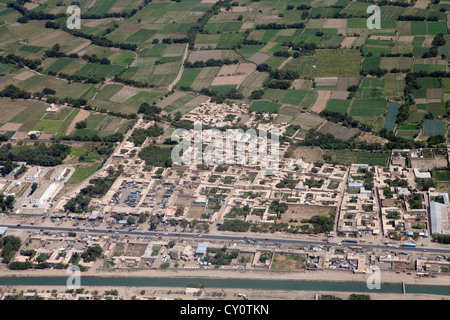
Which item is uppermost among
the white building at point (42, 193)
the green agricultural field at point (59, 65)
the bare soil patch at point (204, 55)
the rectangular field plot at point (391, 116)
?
the bare soil patch at point (204, 55)

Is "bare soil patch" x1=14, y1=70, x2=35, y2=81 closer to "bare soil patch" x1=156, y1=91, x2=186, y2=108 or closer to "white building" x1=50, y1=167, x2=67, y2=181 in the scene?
"bare soil patch" x1=156, y1=91, x2=186, y2=108

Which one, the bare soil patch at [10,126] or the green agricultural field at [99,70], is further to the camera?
the green agricultural field at [99,70]

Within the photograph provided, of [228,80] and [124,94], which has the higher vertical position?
[228,80]

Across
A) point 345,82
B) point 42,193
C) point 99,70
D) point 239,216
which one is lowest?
point 239,216

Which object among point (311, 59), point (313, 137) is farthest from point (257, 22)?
point (313, 137)

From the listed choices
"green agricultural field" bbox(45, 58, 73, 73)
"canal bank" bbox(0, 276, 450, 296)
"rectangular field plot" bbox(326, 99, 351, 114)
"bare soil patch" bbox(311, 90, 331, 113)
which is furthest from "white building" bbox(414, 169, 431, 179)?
"green agricultural field" bbox(45, 58, 73, 73)

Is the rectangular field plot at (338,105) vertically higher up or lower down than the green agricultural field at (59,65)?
lower down

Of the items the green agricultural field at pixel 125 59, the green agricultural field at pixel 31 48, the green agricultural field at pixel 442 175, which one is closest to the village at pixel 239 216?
the green agricultural field at pixel 442 175

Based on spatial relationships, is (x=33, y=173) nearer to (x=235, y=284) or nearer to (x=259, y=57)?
(x=235, y=284)

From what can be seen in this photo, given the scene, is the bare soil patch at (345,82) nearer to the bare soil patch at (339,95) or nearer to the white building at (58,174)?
the bare soil patch at (339,95)

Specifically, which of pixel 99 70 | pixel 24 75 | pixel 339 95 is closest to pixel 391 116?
pixel 339 95

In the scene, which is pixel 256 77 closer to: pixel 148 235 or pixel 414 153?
pixel 414 153
